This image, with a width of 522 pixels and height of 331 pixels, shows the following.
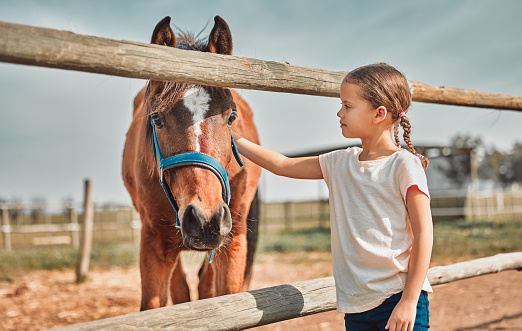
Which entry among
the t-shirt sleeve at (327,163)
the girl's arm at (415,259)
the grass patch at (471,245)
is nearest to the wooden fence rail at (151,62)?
the t-shirt sleeve at (327,163)

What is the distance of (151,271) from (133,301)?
12.9 ft

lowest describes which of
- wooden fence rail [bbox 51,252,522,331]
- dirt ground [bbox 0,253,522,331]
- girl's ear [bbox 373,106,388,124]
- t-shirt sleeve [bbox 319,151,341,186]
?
dirt ground [bbox 0,253,522,331]

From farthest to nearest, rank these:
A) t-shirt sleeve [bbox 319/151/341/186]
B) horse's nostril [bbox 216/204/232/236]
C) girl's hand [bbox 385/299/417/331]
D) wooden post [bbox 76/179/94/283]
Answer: wooden post [bbox 76/179/94/283] < t-shirt sleeve [bbox 319/151/341/186] < horse's nostril [bbox 216/204/232/236] < girl's hand [bbox 385/299/417/331]

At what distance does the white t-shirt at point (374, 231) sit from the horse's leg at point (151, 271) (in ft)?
4.39

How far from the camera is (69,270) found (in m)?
8.88

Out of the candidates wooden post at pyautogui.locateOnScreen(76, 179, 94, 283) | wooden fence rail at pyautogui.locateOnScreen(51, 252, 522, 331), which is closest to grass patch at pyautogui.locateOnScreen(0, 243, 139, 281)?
wooden post at pyautogui.locateOnScreen(76, 179, 94, 283)

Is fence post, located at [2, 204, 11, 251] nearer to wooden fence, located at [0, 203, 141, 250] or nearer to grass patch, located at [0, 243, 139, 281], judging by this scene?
Answer: wooden fence, located at [0, 203, 141, 250]

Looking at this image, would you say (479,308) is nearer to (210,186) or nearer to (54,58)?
(210,186)

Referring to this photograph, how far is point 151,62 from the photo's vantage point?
150 centimetres

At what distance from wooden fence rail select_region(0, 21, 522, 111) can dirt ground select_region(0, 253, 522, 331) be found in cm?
332

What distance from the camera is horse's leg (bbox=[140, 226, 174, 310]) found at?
260cm

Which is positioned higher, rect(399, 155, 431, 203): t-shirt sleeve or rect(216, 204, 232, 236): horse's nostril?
rect(399, 155, 431, 203): t-shirt sleeve

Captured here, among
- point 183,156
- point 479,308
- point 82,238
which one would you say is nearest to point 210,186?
point 183,156

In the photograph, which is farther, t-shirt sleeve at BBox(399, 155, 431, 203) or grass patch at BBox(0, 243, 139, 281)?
grass patch at BBox(0, 243, 139, 281)
